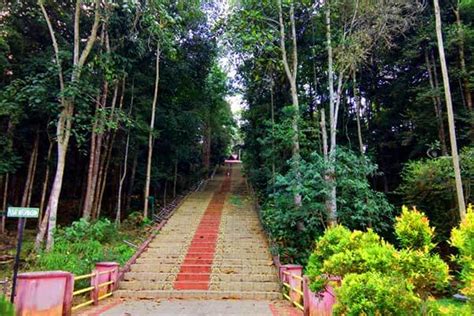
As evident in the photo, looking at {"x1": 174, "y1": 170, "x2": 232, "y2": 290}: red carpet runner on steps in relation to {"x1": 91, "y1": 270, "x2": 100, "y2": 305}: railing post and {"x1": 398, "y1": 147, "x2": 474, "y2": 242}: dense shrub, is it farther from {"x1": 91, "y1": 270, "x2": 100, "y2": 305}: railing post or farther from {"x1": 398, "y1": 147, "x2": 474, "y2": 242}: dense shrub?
{"x1": 398, "y1": 147, "x2": 474, "y2": 242}: dense shrub

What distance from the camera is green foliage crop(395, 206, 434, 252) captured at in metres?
3.72

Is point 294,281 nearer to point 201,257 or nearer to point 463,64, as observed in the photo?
point 201,257

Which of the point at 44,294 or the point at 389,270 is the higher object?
the point at 389,270

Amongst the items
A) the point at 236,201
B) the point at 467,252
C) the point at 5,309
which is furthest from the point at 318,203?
the point at 236,201

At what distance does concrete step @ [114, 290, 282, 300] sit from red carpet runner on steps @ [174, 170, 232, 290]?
1.01 ft

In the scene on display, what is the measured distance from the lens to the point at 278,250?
30.0 feet

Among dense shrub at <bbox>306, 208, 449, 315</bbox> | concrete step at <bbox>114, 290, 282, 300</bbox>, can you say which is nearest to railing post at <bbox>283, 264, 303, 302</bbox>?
concrete step at <bbox>114, 290, 282, 300</bbox>

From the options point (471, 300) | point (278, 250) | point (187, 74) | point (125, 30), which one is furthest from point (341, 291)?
point (187, 74)

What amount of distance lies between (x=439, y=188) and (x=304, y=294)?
6.65 meters

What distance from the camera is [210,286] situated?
24.5 feet

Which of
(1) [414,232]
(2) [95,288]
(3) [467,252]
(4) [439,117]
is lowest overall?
(2) [95,288]

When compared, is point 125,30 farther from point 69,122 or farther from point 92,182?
point 92,182

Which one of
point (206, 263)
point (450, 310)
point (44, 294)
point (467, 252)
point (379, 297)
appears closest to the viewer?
point (450, 310)

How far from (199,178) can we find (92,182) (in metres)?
15.1
